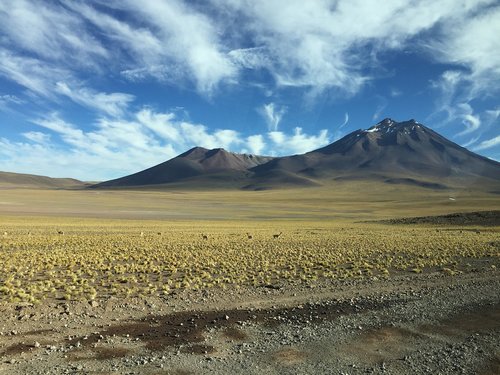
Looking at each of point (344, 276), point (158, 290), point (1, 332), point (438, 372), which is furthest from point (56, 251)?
point (438, 372)

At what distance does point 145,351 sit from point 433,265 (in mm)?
17534

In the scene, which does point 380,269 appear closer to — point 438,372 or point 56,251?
point 438,372

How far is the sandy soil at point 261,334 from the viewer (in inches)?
364

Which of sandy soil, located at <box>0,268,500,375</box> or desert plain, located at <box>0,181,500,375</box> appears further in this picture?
desert plain, located at <box>0,181,500,375</box>

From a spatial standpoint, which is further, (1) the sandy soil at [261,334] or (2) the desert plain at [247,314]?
(2) the desert plain at [247,314]

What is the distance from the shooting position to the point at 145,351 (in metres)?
9.94

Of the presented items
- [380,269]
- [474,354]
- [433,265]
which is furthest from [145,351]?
[433,265]

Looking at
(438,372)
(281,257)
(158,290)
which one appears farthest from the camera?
(281,257)

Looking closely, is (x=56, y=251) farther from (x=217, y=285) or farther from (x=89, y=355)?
(x=89, y=355)

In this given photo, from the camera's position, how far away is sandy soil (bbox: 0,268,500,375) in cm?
923

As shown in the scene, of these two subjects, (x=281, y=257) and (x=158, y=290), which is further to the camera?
(x=281, y=257)

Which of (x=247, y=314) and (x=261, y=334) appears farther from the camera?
(x=247, y=314)

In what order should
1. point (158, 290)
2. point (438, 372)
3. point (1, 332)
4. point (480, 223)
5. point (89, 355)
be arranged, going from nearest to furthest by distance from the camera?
1. point (438, 372)
2. point (89, 355)
3. point (1, 332)
4. point (158, 290)
5. point (480, 223)

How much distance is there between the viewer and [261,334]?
37.0 ft
